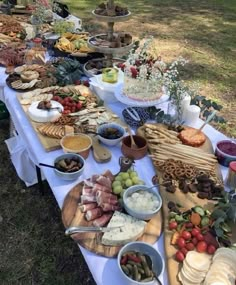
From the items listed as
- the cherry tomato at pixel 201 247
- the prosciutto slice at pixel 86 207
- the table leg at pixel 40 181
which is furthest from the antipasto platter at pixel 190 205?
the table leg at pixel 40 181

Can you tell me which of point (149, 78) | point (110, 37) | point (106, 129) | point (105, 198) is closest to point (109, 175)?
point (105, 198)

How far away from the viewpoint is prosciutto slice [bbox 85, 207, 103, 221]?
1527mm

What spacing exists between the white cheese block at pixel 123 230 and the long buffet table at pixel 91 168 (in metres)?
0.08

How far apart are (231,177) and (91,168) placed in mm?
771

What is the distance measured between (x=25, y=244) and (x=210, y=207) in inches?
57.1

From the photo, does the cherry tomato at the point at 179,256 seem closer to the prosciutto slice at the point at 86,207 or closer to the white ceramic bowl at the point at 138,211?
the white ceramic bowl at the point at 138,211

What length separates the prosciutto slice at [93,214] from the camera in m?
1.53

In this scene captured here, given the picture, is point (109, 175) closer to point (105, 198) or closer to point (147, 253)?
point (105, 198)

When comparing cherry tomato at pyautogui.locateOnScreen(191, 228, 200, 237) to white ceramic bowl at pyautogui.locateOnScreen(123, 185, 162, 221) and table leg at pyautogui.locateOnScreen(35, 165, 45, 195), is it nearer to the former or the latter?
white ceramic bowl at pyautogui.locateOnScreen(123, 185, 162, 221)

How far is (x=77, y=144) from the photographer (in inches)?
77.5

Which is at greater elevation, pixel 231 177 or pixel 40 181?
pixel 231 177

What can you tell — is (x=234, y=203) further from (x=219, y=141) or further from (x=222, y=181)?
(x=219, y=141)

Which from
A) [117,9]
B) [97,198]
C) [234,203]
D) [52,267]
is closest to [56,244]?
[52,267]

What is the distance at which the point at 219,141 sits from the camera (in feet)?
6.78
